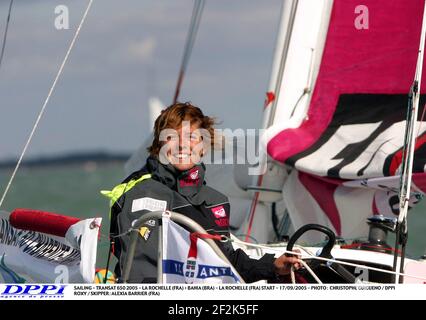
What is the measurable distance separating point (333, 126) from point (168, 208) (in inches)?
82.9

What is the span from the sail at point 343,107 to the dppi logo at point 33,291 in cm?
222

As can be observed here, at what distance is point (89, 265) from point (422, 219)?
45.8 ft

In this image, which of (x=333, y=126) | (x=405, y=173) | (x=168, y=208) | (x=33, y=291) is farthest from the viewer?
(x=333, y=126)

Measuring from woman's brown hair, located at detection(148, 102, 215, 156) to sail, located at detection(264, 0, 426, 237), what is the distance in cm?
149

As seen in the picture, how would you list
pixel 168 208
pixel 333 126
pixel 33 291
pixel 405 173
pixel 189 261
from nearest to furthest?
pixel 33 291 < pixel 189 261 < pixel 168 208 < pixel 405 173 < pixel 333 126

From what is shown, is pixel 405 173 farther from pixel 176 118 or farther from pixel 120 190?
pixel 120 190

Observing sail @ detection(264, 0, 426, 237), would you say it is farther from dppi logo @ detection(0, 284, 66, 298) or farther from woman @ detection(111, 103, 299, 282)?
dppi logo @ detection(0, 284, 66, 298)

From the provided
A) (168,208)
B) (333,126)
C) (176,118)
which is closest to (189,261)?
(168,208)

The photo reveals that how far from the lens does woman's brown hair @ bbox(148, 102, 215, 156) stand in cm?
434

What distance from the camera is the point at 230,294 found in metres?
3.71

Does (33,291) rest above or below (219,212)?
below

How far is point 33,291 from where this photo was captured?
376 centimetres
